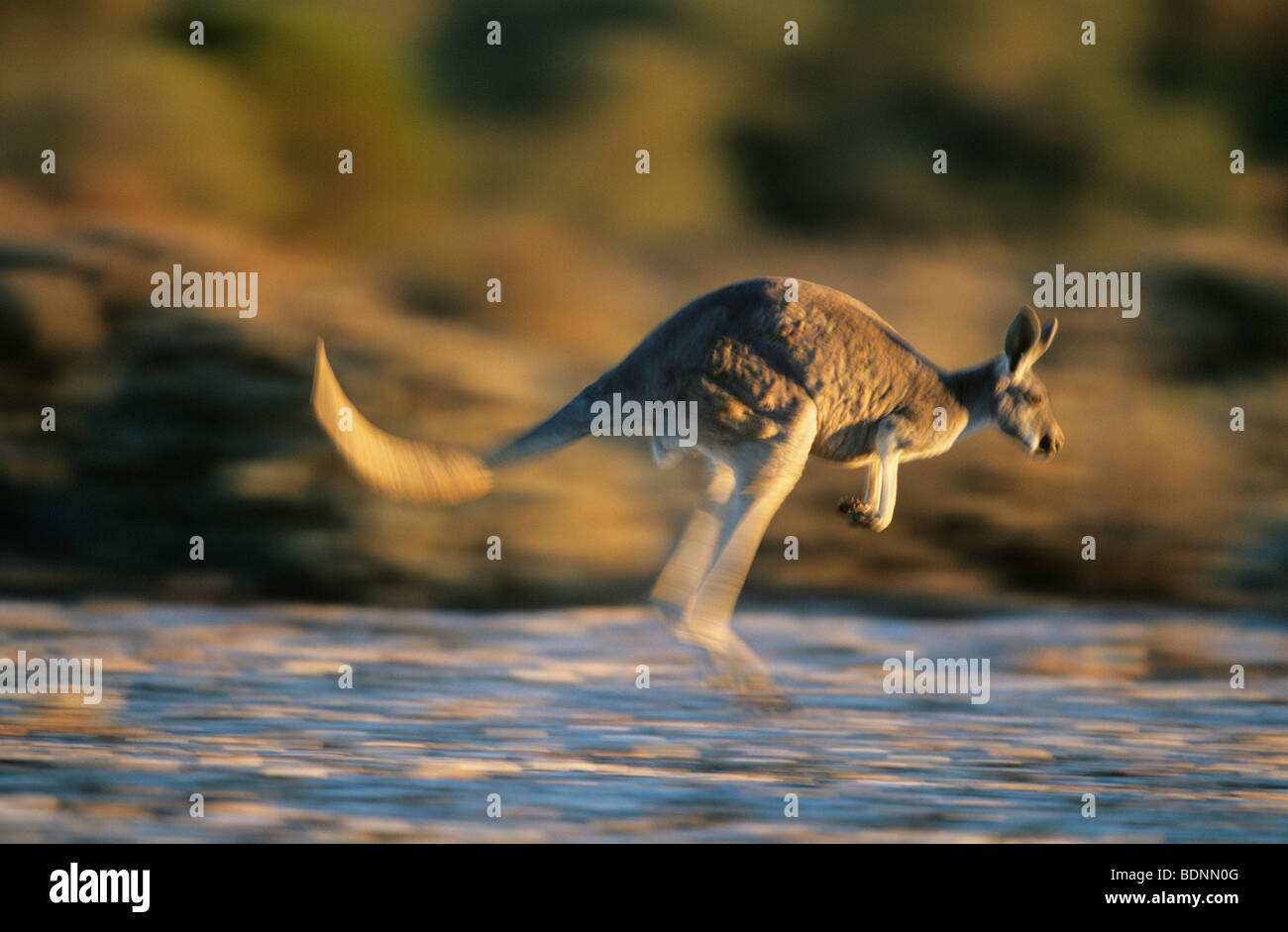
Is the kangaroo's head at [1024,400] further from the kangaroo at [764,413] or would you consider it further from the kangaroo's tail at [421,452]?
the kangaroo's tail at [421,452]

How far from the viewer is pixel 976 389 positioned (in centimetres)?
566

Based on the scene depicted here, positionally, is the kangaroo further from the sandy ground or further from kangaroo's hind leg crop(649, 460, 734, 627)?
the sandy ground

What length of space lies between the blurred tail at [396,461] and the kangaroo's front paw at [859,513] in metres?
1.17

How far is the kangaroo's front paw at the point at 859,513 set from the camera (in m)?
5.20

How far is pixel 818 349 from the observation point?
5.37 meters

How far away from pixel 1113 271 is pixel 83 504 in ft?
22.0

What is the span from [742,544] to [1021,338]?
3.77 ft

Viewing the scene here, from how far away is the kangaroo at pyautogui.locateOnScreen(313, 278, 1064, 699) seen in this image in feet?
17.6

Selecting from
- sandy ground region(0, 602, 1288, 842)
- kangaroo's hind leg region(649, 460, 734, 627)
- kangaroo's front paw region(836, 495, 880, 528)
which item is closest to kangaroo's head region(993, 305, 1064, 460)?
kangaroo's front paw region(836, 495, 880, 528)

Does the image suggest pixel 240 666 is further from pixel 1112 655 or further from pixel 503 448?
pixel 1112 655

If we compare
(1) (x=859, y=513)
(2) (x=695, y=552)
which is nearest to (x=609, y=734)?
(2) (x=695, y=552)

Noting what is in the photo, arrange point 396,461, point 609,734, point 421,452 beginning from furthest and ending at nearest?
point 609,734 → point 421,452 → point 396,461

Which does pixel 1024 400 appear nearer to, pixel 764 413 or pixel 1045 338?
pixel 1045 338
